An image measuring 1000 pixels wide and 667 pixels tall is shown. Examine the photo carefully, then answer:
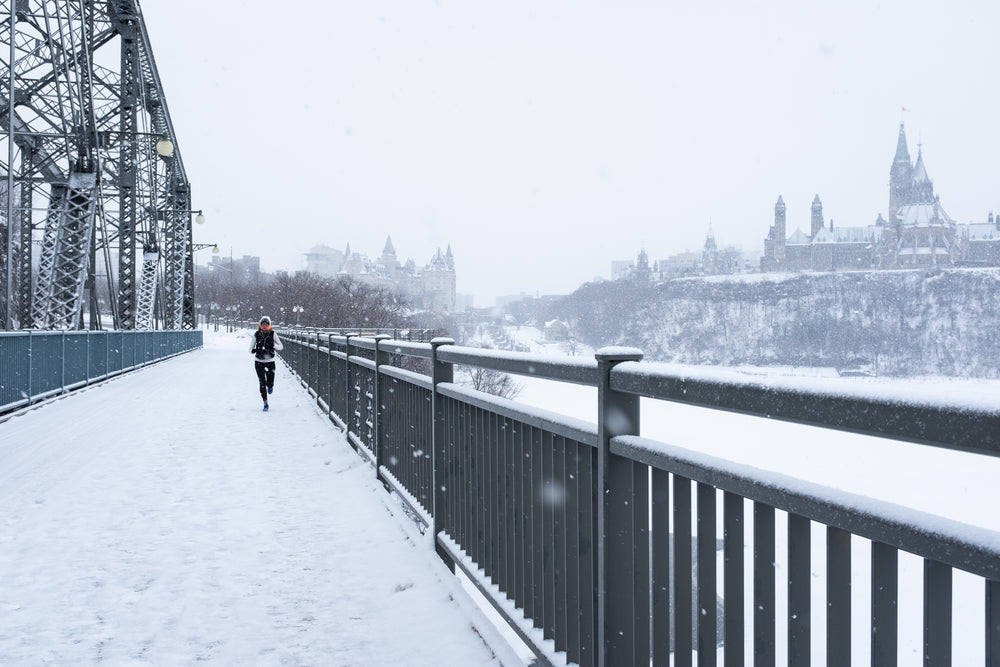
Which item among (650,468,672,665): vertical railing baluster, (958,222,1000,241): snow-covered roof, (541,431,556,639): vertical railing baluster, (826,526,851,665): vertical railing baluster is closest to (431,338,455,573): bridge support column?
(541,431,556,639): vertical railing baluster

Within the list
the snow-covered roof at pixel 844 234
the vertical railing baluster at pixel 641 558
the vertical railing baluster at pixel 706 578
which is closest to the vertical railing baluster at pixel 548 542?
the vertical railing baluster at pixel 641 558

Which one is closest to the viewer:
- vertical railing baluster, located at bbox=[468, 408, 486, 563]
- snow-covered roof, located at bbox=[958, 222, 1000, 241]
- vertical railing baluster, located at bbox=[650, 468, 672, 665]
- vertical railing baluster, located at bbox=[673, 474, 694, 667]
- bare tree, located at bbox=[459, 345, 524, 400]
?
vertical railing baluster, located at bbox=[673, 474, 694, 667]

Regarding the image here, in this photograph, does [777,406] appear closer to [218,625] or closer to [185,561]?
[218,625]

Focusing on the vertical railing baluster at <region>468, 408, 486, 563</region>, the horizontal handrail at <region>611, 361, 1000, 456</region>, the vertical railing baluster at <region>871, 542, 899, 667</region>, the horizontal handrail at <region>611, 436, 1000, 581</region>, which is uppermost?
the horizontal handrail at <region>611, 361, 1000, 456</region>

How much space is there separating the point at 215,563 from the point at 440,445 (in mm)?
1700

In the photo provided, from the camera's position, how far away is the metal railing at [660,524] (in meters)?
1.44

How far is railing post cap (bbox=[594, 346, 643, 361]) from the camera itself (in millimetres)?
2576

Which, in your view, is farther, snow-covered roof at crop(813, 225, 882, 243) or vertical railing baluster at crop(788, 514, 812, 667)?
snow-covered roof at crop(813, 225, 882, 243)

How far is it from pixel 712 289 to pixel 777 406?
363 feet

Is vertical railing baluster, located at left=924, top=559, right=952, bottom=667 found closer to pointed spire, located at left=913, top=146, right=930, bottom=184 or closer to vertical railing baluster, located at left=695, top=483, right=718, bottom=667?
vertical railing baluster, located at left=695, top=483, right=718, bottom=667

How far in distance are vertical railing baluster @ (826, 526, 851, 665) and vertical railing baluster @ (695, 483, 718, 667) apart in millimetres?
454

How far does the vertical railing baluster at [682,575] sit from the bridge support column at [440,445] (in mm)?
2709

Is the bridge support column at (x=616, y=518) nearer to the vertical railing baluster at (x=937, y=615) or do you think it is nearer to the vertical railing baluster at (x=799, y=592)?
the vertical railing baluster at (x=799, y=592)

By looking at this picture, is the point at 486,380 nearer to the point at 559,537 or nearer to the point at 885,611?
the point at 559,537
